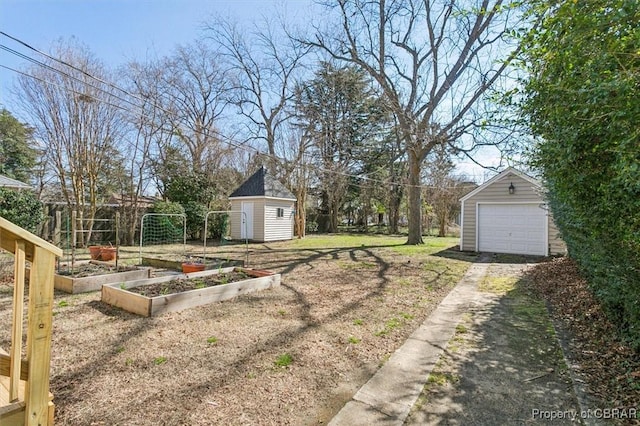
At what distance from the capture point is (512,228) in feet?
38.6

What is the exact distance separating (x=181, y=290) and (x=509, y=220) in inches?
443

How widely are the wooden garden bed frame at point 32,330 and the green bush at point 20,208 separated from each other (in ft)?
A: 29.6

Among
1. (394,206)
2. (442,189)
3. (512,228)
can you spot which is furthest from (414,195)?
(394,206)

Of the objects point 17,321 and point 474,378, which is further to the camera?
point 474,378

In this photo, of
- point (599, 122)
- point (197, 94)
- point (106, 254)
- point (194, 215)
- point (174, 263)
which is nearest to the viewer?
point (599, 122)

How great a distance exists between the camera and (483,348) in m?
3.45

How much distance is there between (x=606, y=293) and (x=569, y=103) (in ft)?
7.78

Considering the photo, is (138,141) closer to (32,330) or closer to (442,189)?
(32,330)

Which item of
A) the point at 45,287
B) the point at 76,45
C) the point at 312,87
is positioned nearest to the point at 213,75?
the point at 312,87

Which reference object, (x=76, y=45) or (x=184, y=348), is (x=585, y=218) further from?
(x=76, y=45)

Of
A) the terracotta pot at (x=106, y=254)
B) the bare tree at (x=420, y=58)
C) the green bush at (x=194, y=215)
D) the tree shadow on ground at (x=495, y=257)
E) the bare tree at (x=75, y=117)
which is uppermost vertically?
the bare tree at (x=420, y=58)

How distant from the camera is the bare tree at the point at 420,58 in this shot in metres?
12.0

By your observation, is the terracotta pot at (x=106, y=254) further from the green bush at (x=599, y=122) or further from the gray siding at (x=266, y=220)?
the green bush at (x=599, y=122)

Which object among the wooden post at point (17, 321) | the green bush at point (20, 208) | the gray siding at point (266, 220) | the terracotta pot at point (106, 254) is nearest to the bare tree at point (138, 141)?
the green bush at point (20, 208)
